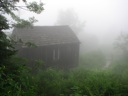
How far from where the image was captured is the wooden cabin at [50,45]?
882 inches

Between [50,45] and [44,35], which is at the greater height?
[44,35]

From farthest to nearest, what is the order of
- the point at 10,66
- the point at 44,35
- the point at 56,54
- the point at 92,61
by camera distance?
1. the point at 92,61
2. the point at 44,35
3. the point at 56,54
4. the point at 10,66

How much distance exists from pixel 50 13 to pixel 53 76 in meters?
115

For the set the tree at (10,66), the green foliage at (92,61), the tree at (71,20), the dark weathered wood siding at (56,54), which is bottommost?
the green foliage at (92,61)

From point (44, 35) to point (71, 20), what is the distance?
24.1 m

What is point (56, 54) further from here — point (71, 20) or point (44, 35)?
point (71, 20)

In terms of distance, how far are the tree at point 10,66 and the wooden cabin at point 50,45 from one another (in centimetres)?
1014

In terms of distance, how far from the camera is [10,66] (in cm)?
874

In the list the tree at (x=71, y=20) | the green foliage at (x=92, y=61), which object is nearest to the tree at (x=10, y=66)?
the green foliage at (x=92, y=61)

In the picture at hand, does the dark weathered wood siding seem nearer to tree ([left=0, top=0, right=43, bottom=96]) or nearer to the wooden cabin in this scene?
the wooden cabin

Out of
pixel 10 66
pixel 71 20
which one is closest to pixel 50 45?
pixel 10 66

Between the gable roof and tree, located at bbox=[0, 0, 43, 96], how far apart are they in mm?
10702

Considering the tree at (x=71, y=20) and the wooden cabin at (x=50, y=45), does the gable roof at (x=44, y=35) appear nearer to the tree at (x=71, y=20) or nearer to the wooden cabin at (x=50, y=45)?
the wooden cabin at (x=50, y=45)

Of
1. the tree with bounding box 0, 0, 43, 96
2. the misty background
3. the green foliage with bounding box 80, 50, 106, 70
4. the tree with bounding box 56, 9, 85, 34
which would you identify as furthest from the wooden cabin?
the misty background
